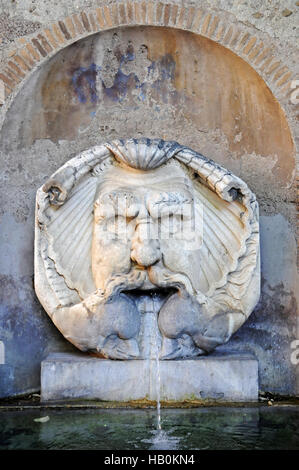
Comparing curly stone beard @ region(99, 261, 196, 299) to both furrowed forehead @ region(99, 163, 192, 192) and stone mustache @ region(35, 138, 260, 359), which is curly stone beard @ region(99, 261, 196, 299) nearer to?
stone mustache @ region(35, 138, 260, 359)

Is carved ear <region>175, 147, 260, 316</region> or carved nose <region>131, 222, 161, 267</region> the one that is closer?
carved nose <region>131, 222, 161, 267</region>

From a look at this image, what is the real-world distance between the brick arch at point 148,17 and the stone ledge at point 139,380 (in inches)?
62.2

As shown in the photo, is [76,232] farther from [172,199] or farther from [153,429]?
[153,429]

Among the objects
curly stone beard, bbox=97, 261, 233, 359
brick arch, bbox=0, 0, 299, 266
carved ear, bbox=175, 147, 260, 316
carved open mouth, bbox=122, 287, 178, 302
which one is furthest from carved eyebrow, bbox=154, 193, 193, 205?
brick arch, bbox=0, 0, 299, 266

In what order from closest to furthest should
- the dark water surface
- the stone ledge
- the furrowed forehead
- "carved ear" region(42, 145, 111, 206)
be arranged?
1. the dark water surface
2. the stone ledge
3. "carved ear" region(42, 145, 111, 206)
4. the furrowed forehead

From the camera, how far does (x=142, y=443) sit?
11.6 feet

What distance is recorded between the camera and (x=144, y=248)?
4.19m

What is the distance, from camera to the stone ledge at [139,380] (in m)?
4.15

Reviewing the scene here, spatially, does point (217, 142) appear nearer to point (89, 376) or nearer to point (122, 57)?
point (122, 57)

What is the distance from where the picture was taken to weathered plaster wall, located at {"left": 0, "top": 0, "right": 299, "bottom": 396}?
446 cm

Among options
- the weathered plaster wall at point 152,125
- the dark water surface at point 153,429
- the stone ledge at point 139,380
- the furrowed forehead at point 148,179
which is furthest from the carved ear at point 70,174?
the dark water surface at point 153,429

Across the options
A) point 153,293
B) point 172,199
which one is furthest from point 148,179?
point 153,293

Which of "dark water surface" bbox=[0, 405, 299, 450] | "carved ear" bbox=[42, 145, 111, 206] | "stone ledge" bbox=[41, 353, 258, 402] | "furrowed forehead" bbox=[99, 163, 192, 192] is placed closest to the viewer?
"dark water surface" bbox=[0, 405, 299, 450]
